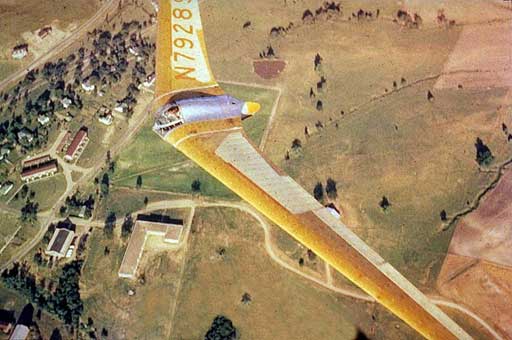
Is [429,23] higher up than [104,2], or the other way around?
[429,23]

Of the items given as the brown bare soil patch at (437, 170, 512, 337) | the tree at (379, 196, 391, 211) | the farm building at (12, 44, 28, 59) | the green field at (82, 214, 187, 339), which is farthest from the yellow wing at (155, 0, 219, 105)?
the brown bare soil patch at (437, 170, 512, 337)

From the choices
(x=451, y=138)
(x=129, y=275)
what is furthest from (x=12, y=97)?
(x=451, y=138)

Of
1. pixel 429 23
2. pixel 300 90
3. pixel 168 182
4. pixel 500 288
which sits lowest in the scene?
pixel 168 182

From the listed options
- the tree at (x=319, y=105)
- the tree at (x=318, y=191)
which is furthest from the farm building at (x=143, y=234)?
the tree at (x=319, y=105)

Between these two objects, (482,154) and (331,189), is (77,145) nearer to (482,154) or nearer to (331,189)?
(331,189)

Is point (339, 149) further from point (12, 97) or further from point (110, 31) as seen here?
point (12, 97)

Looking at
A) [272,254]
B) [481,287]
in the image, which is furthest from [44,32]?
[481,287]
